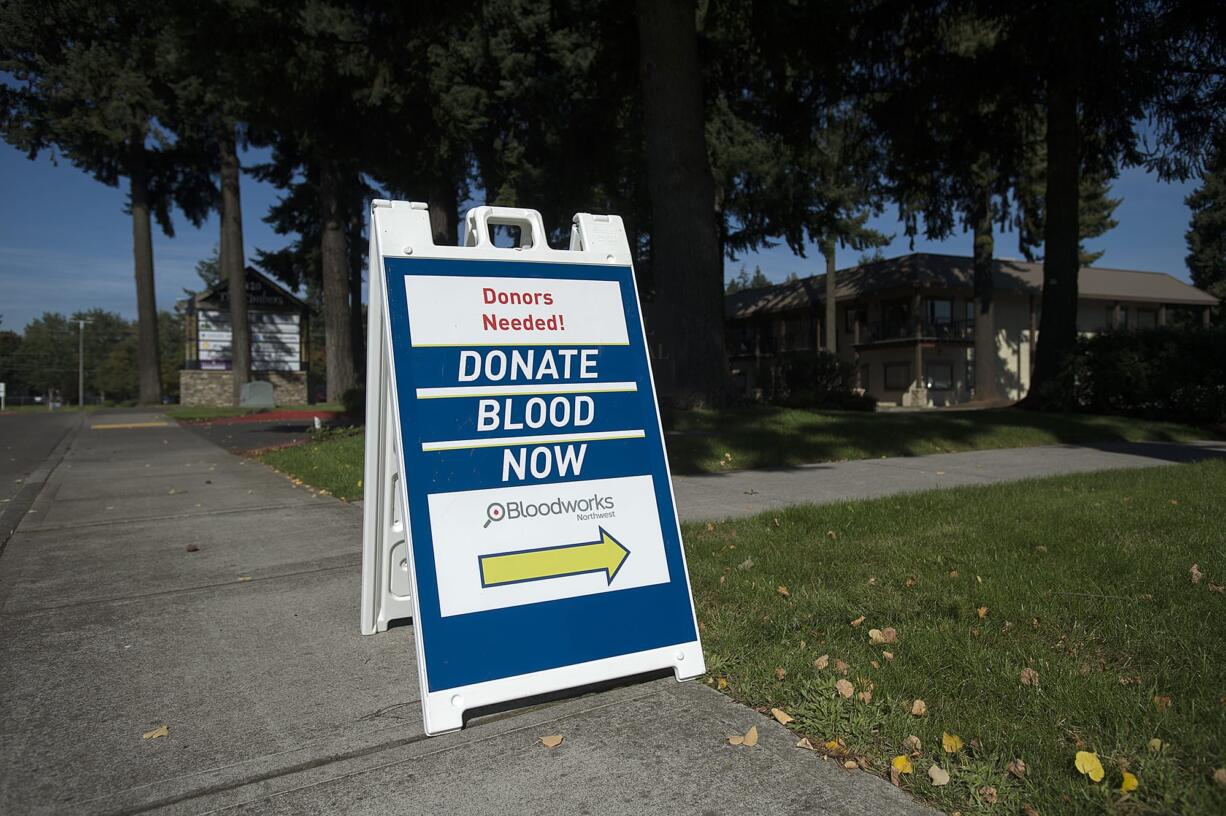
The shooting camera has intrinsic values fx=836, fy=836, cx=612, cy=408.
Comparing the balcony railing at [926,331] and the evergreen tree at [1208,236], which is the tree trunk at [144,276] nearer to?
the balcony railing at [926,331]

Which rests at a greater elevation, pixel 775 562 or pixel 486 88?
pixel 486 88

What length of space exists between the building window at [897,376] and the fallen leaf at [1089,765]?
1484 inches

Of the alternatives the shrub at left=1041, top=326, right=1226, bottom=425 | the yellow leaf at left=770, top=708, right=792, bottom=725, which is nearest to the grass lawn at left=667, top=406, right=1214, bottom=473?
the shrub at left=1041, top=326, right=1226, bottom=425

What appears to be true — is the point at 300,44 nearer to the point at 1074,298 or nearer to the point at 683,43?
the point at 683,43

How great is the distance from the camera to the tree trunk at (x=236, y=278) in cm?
3331

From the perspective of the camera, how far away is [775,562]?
16.2ft

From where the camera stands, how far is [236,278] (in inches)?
1314

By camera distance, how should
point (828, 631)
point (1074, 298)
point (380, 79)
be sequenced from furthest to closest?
point (1074, 298), point (380, 79), point (828, 631)

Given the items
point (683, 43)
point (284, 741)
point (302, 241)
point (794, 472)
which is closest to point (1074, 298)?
point (683, 43)

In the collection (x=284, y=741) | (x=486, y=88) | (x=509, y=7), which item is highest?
(x=509, y=7)

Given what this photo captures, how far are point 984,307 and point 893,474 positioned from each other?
85.6ft

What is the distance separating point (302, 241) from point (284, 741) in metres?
33.5

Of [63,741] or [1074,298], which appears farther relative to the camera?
[1074,298]

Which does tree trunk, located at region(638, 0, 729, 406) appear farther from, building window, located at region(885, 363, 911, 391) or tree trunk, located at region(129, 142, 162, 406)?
tree trunk, located at region(129, 142, 162, 406)
